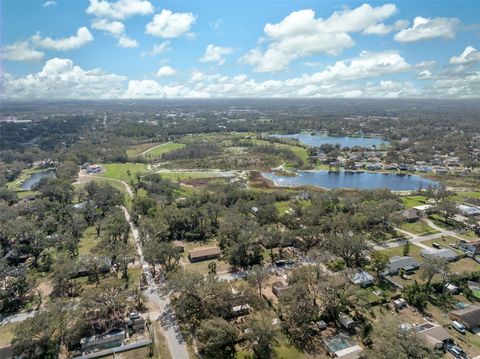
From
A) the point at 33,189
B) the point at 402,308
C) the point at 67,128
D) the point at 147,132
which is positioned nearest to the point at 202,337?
the point at 402,308

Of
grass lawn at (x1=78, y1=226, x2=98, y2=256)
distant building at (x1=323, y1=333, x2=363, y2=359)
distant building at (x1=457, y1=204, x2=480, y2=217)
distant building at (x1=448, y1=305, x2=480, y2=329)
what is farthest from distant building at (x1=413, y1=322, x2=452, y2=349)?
grass lawn at (x1=78, y1=226, x2=98, y2=256)

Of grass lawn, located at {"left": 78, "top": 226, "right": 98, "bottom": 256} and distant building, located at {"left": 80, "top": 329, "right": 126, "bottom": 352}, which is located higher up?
distant building, located at {"left": 80, "top": 329, "right": 126, "bottom": 352}

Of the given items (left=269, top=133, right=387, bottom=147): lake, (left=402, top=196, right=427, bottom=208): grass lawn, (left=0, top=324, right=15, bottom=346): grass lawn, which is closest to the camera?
(left=0, top=324, right=15, bottom=346): grass lawn

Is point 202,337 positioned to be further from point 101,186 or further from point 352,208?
point 101,186

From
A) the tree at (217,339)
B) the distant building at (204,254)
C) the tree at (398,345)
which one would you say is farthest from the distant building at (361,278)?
the distant building at (204,254)

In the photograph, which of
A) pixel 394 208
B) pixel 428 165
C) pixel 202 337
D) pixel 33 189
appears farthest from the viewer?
pixel 428 165

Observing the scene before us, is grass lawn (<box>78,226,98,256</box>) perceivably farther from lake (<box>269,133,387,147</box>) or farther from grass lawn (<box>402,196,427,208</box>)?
lake (<box>269,133,387,147</box>)
